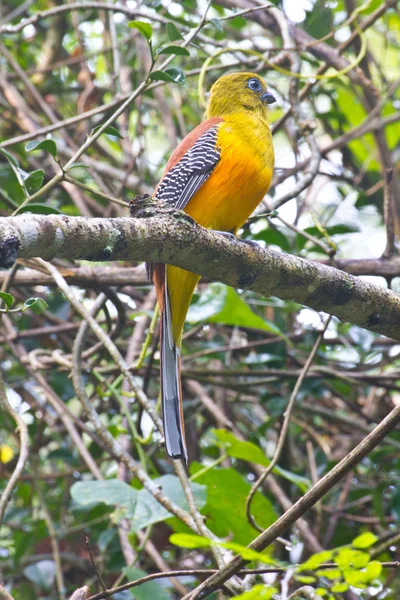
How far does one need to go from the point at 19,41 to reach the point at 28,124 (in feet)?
2.87

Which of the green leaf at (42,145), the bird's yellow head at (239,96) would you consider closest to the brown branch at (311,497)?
the green leaf at (42,145)

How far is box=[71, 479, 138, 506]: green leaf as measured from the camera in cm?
269

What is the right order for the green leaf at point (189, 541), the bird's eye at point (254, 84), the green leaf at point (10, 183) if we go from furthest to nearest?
the green leaf at point (10, 183) < the bird's eye at point (254, 84) < the green leaf at point (189, 541)

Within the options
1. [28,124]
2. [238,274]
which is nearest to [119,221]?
[238,274]

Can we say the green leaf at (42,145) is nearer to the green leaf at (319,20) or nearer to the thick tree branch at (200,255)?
the thick tree branch at (200,255)

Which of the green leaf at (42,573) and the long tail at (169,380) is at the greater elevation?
the long tail at (169,380)

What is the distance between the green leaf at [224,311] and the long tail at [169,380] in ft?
0.81

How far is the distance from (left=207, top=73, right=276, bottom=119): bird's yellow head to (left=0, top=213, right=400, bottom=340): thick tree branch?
151 cm

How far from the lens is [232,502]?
10.1 ft

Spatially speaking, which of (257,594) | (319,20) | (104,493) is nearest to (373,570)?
(257,594)

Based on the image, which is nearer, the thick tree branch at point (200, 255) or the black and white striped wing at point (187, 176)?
the thick tree branch at point (200, 255)

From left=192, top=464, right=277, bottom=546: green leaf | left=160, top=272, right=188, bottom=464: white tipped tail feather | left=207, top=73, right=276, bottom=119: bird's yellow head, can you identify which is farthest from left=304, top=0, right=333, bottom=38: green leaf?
left=192, top=464, right=277, bottom=546: green leaf

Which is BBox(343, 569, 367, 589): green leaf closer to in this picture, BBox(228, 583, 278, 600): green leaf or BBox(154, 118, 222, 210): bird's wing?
BBox(228, 583, 278, 600): green leaf

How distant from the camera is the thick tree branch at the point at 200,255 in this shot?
5.60ft
